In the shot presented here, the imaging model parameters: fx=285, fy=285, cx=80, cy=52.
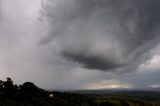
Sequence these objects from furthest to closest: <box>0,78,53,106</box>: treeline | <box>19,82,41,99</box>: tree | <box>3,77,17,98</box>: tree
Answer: <box>3,77,17,98</box>: tree
<box>19,82,41,99</box>: tree
<box>0,78,53,106</box>: treeline

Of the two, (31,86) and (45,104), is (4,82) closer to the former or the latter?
(31,86)

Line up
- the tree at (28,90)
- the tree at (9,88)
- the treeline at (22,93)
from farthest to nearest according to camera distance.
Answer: the tree at (9,88), the tree at (28,90), the treeline at (22,93)

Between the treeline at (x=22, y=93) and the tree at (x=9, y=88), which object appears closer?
the treeline at (x=22, y=93)

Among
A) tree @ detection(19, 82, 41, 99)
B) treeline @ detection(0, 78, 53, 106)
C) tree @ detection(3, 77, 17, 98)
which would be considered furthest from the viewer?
tree @ detection(3, 77, 17, 98)

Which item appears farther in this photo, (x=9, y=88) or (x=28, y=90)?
(x=9, y=88)

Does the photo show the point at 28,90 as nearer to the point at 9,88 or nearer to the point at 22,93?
the point at 22,93

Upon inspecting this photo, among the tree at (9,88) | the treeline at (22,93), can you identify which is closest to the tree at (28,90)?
the treeline at (22,93)

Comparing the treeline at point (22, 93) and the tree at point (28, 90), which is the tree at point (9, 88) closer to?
the treeline at point (22, 93)

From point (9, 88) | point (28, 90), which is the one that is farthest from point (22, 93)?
point (9, 88)

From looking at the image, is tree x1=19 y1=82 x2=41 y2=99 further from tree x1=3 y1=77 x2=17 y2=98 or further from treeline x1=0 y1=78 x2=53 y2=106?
tree x1=3 y1=77 x2=17 y2=98

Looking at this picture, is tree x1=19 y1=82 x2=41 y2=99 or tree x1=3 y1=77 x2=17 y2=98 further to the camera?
tree x1=3 y1=77 x2=17 y2=98

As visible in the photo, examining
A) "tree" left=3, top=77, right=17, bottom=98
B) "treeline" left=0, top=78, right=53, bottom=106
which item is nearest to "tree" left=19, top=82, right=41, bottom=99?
"treeline" left=0, top=78, right=53, bottom=106
